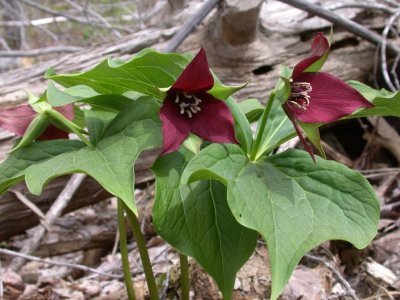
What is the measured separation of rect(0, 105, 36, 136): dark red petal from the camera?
1.22 m

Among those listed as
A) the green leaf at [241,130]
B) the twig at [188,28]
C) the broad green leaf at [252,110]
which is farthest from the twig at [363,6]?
the green leaf at [241,130]

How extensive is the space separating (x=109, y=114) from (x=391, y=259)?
1.26 meters

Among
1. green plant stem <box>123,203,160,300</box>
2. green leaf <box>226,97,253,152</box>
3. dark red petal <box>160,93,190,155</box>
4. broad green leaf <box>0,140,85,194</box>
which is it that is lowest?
green plant stem <box>123,203,160,300</box>

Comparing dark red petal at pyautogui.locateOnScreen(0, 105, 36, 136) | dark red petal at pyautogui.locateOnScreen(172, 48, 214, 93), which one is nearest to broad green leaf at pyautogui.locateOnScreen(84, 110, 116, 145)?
dark red petal at pyautogui.locateOnScreen(0, 105, 36, 136)

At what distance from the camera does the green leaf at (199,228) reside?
98 cm

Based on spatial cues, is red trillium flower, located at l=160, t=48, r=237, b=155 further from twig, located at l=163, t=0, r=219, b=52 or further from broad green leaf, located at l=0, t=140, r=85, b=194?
twig, located at l=163, t=0, r=219, b=52

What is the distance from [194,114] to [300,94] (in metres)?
0.22

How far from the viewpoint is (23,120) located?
48.6 inches

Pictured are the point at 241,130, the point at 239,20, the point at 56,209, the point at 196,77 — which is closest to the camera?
the point at 196,77

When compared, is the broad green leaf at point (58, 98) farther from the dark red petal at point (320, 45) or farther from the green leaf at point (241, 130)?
the dark red petal at point (320, 45)

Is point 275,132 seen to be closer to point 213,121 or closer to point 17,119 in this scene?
point 213,121

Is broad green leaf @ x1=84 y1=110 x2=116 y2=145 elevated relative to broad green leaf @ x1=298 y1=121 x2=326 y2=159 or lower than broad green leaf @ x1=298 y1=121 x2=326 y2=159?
elevated

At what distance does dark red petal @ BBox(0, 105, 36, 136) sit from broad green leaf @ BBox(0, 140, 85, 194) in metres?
0.08

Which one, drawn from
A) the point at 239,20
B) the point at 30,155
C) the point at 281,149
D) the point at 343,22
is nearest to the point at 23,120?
the point at 30,155
